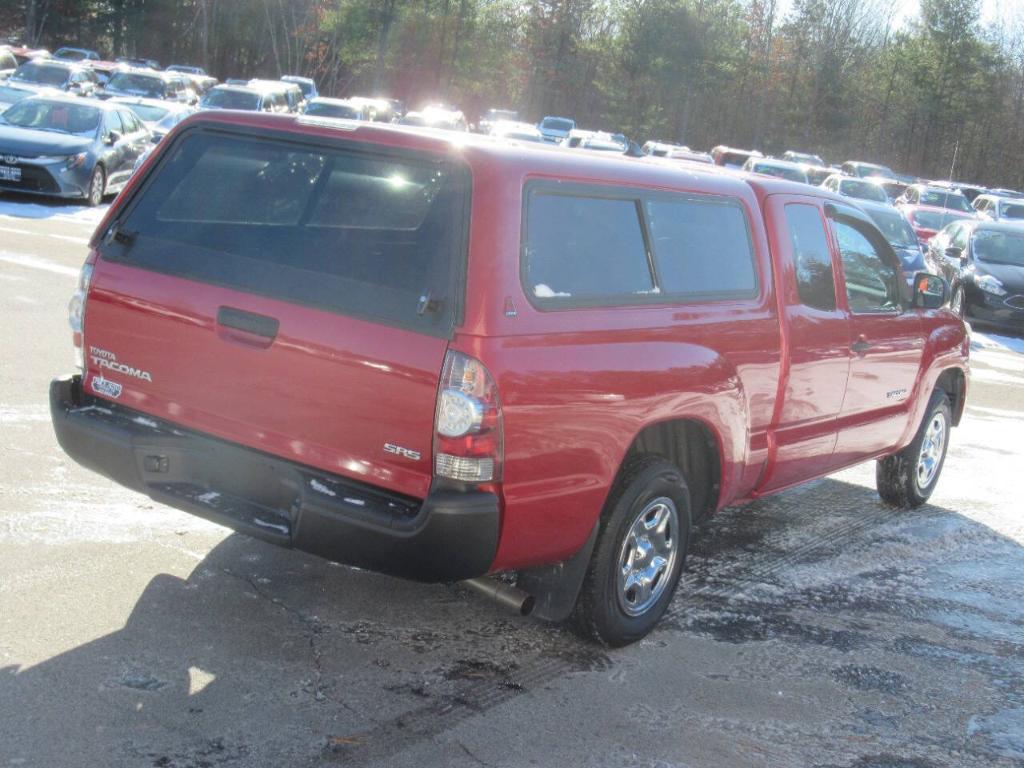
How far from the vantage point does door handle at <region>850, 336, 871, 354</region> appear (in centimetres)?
640

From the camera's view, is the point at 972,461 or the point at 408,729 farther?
the point at 972,461

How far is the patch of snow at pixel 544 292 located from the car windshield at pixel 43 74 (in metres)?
28.6

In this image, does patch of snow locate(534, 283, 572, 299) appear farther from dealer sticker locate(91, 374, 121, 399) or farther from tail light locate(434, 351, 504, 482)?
dealer sticker locate(91, 374, 121, 399)

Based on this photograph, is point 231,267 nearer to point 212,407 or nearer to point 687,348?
point 212,407

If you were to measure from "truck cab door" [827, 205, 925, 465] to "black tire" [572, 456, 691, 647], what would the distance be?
1.85 metres

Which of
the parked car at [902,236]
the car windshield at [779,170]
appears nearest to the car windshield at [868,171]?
the car windshield at [779,170]

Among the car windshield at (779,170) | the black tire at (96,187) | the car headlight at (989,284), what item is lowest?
the black tire at (96,187)

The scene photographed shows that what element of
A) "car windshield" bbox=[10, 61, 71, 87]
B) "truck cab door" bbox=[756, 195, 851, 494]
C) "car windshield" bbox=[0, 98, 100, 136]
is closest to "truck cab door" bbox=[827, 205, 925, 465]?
"truck cab door" bbox=[756, 195, 851, 494]

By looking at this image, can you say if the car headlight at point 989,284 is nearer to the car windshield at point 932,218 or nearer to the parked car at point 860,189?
the car windshield at point 932,218

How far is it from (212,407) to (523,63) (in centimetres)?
7317

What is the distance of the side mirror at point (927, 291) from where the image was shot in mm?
7093

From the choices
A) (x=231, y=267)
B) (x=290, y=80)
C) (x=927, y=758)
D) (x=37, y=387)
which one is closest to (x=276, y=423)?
(x=231, y=267)

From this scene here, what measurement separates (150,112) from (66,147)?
898cm

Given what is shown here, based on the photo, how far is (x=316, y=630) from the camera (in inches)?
187
